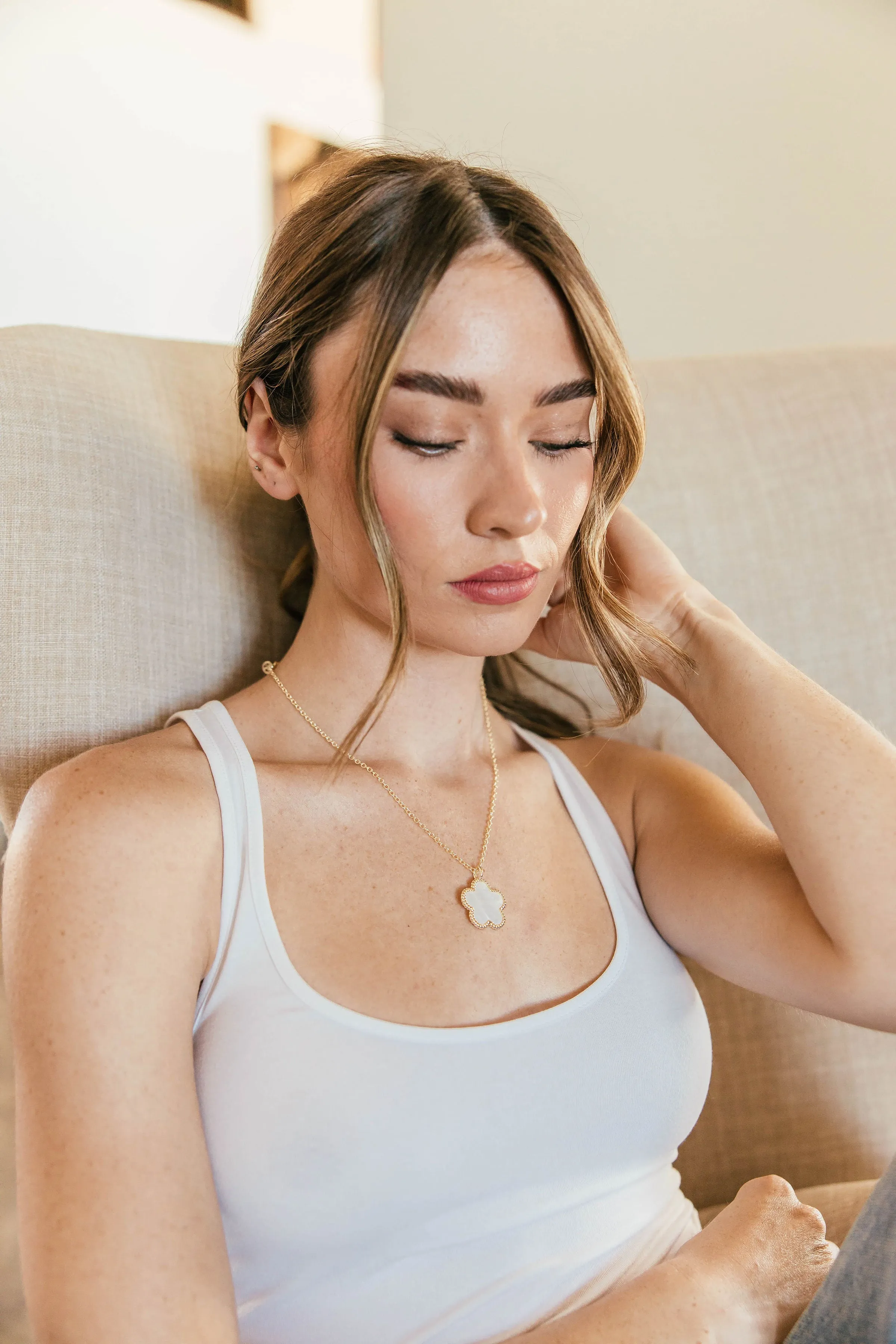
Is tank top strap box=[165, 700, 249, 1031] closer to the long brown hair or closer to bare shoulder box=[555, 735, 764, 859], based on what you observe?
the long brown hair

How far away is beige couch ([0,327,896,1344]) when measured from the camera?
1.01m

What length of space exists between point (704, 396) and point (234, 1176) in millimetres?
999

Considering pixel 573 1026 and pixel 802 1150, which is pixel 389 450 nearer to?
pixel 573 1026

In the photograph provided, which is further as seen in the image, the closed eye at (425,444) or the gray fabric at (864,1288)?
the closed eye at (425,444)

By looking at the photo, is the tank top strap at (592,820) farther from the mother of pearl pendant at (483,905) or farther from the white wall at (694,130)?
the white wall at (694,130)

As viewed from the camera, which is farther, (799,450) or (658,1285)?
(799,450)

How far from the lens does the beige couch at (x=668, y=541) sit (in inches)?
39.7

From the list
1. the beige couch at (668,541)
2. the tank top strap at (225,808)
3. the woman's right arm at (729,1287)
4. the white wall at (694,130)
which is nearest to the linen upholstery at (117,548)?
the beige couch at (668,541)

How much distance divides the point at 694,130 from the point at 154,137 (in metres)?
1.05

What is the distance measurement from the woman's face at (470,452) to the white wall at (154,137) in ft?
4.31

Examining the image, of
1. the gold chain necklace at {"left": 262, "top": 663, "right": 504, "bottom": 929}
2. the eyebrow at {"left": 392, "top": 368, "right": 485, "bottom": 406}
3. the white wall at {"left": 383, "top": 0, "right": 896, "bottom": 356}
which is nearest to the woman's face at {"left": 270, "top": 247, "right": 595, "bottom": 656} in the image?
the eyebrow at {"left": 392, "top": 368, "right": 485, "bottom": 406}

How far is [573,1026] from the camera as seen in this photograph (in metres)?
0.89

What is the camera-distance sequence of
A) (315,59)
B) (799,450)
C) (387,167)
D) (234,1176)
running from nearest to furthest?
(234,1176), (387,167), (799,450), (315,59)

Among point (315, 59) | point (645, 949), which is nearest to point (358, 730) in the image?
point (645, 949)
